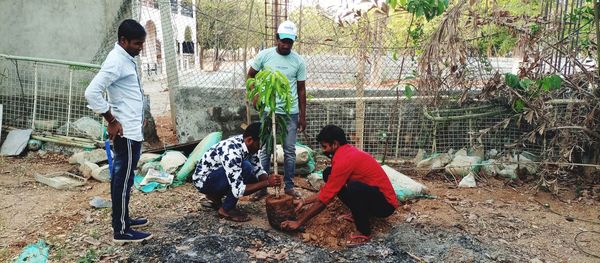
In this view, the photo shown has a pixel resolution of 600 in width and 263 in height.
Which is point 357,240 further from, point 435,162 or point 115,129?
point 435,162

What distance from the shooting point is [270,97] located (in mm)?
3676

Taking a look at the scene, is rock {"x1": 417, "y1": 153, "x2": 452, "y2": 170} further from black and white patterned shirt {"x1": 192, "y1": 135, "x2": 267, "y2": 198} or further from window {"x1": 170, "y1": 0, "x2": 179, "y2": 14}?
window {"x1": 170, "y1": 0, "x2": 179, "y2": 14}

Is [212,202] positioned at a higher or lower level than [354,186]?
lower

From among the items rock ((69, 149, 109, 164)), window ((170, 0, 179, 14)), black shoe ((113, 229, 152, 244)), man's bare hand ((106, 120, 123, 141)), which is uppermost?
window ((170, 0, 179, 14))

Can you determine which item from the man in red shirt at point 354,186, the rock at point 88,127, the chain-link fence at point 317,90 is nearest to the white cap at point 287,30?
the man in red shirt at point 354,186

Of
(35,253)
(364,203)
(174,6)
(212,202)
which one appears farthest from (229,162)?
(174,6)

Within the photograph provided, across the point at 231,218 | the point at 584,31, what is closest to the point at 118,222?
the point at 231,218

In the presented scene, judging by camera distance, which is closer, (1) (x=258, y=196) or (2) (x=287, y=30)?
(2) (x=287, y=30)

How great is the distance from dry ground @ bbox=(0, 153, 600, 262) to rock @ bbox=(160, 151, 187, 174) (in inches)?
12.7

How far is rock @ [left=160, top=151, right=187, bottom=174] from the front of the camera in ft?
17.3

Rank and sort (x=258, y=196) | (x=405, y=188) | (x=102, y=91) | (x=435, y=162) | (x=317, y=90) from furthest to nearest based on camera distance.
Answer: (x=317, y=90) < (x=435, y=162) < (x=405, y=188) < (x=258, y=196) < (x=102, y=91)

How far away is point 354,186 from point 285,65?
54.8 inches

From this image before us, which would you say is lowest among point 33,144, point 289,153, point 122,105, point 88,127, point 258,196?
point 258,196

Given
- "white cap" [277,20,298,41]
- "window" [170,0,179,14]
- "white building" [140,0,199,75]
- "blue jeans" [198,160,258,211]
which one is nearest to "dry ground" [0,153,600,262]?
"blue jeans" [198,160,258,211]
